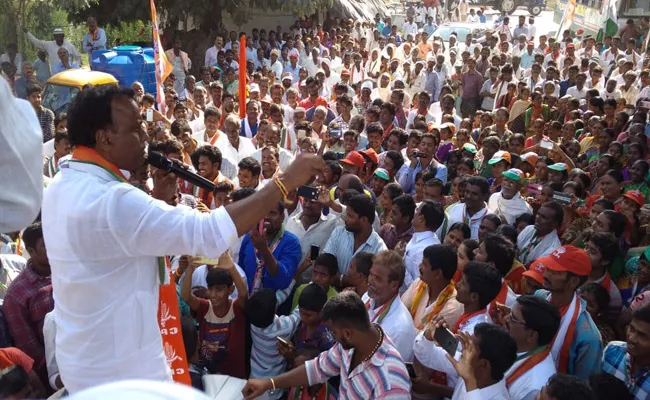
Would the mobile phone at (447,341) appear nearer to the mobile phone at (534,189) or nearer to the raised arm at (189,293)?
the raised arm at (189,293)

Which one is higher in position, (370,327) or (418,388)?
(370,327)

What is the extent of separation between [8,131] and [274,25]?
18.6 m

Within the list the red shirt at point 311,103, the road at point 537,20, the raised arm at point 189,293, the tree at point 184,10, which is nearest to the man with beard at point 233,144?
the red shirt at point 311,103

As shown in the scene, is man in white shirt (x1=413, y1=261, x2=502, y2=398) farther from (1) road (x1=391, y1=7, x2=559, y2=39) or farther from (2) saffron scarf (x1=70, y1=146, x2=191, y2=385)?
(1) road (x1=391, y1=7, x2=559, y2=39)

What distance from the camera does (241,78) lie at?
25.2 ft

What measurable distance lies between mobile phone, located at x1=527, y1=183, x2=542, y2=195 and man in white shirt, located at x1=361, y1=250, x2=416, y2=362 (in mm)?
2864

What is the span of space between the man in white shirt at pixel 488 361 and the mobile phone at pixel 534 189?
3.36 meters

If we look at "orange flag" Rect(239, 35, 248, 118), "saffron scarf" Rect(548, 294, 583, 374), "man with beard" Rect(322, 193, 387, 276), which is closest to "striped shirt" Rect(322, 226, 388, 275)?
"man with beard" Rect(322, 193, 387, 276)

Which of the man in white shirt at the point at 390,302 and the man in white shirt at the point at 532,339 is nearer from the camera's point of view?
the man in white shirt at the point at 532,339

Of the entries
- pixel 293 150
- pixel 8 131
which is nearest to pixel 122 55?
pixel 293 150

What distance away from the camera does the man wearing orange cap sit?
322cm

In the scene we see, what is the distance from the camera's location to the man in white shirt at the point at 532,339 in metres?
2.94

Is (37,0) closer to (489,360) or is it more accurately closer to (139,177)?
(139,177)

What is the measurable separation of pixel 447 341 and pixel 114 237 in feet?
5.09
